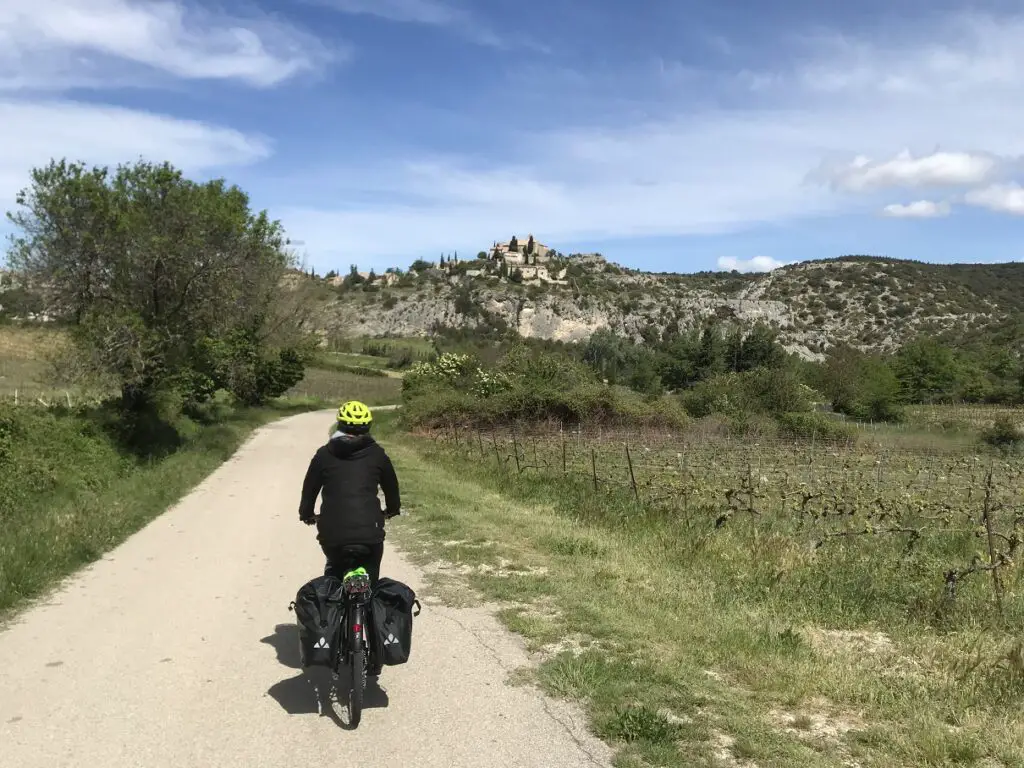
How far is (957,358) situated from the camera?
72188 mm

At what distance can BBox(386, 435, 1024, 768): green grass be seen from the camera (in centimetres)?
429

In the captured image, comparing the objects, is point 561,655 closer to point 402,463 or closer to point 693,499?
point 693,499

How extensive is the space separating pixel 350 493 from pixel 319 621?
867mm

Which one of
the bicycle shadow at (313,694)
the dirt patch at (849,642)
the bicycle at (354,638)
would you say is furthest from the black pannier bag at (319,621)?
the dirt patch at (849,642)

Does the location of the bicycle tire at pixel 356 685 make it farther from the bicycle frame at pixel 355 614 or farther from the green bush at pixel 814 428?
the green bush at pixel 814 428

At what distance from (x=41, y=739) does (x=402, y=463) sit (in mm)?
16015

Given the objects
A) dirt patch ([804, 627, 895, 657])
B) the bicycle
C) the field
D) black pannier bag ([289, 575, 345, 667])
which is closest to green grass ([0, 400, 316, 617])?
the field

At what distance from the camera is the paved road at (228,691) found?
4.16m

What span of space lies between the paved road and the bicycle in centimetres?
26

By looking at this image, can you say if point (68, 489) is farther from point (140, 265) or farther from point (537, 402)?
point (537, 402)

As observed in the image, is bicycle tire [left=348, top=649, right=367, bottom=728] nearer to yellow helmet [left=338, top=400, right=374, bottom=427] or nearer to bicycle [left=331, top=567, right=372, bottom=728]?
bicycle [left=331, top=567, right=372, bottom=728]

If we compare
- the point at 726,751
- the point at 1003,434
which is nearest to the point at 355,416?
the point at 726,751

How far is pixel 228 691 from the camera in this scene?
→ 5.03 m

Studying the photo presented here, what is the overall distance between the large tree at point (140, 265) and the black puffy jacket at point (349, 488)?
674 inches
